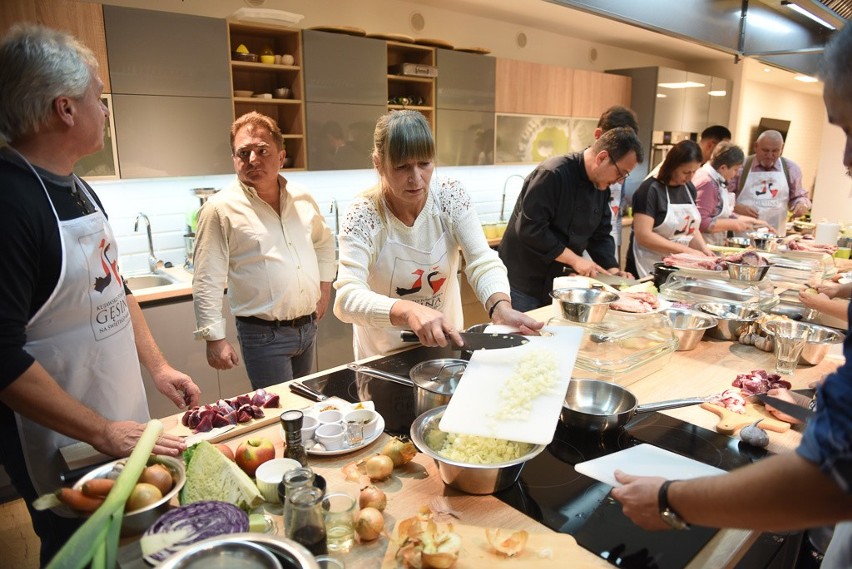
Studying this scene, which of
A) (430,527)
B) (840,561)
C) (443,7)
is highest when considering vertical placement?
(443,7)

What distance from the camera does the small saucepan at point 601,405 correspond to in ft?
4.56

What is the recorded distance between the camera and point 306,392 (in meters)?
1.63

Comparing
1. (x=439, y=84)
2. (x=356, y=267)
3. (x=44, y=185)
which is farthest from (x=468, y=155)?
(x=44, y=185)

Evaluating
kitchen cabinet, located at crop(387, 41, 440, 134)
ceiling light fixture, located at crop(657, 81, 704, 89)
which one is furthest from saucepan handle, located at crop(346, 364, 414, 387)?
ceiling light fixture, located at crop(657, 81, 704, 89)

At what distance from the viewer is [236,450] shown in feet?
4.29

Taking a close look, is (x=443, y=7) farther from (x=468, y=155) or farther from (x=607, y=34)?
(x=607, y=34)

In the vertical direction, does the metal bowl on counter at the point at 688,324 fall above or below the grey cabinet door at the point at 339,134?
below

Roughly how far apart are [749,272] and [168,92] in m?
3.35

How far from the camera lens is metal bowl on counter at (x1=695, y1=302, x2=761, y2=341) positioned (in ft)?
7.23

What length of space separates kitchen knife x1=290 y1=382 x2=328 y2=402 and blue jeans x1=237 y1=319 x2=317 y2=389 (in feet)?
3.08

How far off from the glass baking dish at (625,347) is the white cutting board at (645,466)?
455mm

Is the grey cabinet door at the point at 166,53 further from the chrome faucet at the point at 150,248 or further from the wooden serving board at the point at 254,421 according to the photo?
the wooden serving board at the point at 254,421

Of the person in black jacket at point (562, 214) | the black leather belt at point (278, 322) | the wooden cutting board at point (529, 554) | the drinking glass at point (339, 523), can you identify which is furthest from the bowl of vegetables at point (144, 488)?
the person in black jacket at point (562, 214)

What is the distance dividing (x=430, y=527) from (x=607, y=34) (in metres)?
6.44
